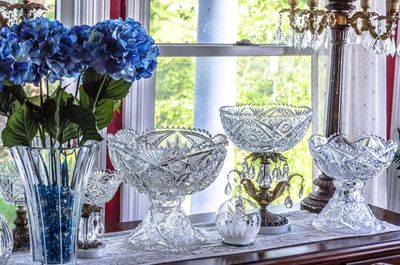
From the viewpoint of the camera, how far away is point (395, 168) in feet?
10.9

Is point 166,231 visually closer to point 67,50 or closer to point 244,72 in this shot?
point 67,50

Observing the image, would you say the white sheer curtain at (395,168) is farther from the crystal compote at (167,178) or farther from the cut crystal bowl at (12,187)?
the cut crystal bowl at (12,187)

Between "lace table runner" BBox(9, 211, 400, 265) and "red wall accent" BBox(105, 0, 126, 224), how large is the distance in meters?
0.55

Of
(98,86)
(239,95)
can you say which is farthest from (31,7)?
(239,95)

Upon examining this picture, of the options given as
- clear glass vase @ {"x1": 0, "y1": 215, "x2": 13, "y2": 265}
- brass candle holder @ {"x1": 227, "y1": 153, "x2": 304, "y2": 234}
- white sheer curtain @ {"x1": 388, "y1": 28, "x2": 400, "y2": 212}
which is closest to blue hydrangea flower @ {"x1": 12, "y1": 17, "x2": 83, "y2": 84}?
clear glass vase @ {"x1": 0, "y1": 215, "x2": 13, "y2": 265}

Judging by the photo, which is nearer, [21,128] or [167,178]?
[21,128]

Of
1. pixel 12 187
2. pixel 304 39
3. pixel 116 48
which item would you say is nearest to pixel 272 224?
pixel 304 39

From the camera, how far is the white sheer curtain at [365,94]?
303 centimetres

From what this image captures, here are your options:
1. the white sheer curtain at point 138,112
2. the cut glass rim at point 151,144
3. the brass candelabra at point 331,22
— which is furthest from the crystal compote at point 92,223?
the brass candelabra at point 331,22

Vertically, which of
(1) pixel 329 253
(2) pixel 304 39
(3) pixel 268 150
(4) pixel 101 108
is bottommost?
(1) pixel 329 253

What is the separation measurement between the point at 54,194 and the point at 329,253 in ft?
2.41

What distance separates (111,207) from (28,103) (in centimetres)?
108

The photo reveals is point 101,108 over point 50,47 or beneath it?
beneath

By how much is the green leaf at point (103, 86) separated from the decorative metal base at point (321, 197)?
0.93 m
